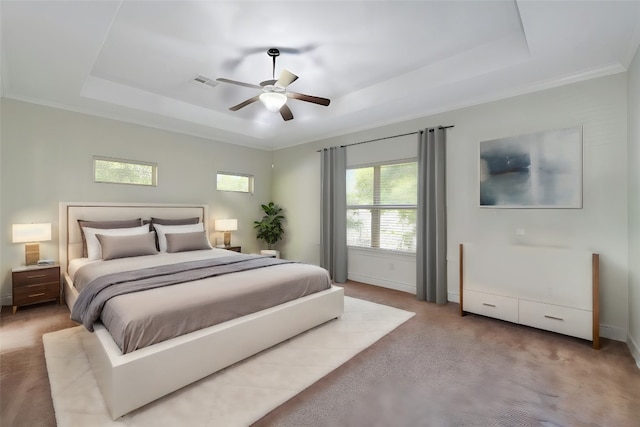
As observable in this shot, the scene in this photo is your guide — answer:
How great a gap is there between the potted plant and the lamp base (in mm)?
3228

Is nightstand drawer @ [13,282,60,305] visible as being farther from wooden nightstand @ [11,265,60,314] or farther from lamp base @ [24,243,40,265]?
lamp base @ [24,243,40,265]

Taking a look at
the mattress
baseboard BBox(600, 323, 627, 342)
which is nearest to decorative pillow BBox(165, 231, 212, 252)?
the mattress

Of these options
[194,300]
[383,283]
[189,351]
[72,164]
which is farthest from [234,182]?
[189,351]

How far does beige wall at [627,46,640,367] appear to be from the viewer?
2.47 meters

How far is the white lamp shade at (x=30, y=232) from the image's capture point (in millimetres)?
3396

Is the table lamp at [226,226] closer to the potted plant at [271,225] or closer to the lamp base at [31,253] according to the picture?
the potted plant at [271,225]

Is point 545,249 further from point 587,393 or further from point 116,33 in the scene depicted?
point 116,33

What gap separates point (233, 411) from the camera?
1824mm

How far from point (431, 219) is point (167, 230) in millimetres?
3807

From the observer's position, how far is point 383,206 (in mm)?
4750

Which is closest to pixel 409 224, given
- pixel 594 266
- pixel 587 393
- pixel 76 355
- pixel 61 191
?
pixel 594 266

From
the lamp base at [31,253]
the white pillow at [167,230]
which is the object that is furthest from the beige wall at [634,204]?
the lamp base at [31,253]

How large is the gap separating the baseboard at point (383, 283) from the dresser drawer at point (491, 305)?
100cm

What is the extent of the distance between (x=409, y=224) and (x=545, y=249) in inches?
68.9
